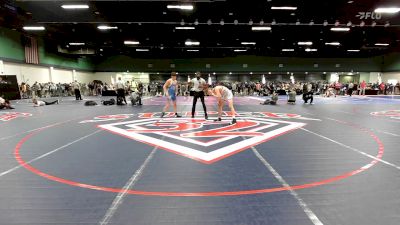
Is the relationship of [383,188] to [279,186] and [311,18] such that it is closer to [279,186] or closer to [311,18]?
[279,186]

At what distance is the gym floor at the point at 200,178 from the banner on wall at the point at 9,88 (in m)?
18.7

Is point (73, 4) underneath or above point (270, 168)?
above

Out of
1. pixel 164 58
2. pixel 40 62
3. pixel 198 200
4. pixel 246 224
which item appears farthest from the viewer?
pixel 164 58

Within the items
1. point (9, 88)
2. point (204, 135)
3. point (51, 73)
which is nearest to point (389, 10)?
point (204, 135)

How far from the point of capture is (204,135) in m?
6.95

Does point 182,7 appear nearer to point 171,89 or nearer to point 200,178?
point 171,89

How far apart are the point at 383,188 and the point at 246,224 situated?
2.02 metres

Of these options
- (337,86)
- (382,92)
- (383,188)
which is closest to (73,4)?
(383,188)

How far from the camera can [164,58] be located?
42312 millimetres

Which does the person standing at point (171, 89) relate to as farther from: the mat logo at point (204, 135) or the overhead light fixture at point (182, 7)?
the overhead light fixture at point (182, 7)

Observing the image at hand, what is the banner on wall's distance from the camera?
2238 centimetres

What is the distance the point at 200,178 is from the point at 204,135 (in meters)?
3.03

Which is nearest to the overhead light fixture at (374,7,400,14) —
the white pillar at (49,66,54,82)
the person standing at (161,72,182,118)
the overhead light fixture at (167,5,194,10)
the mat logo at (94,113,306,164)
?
the overhead light fixture at (167,5,194,10)

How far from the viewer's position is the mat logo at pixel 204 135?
5422 millimetres
